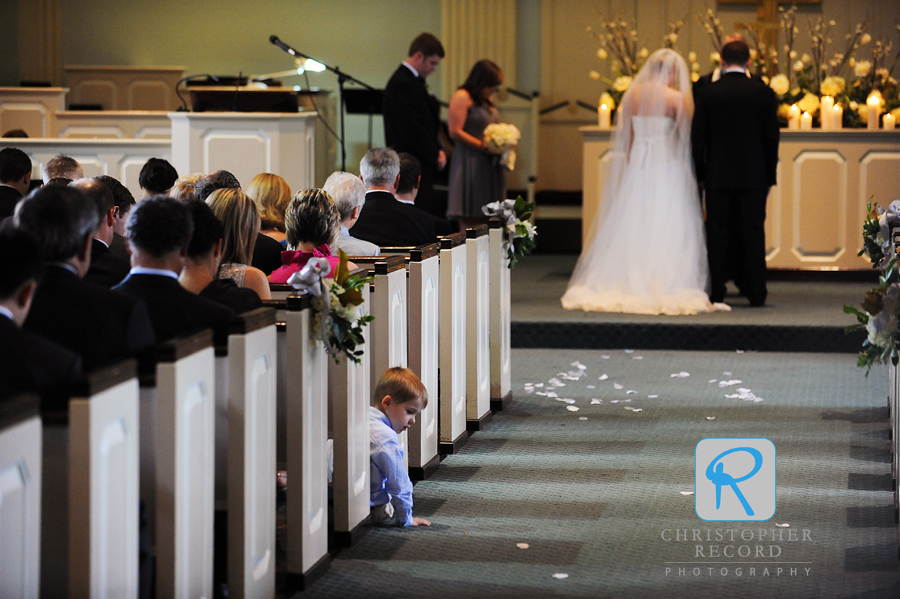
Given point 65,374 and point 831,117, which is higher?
point 831,117

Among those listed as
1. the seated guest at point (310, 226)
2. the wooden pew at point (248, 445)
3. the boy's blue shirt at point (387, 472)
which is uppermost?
the seated guest at point (310, 226)

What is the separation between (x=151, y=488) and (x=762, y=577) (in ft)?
5.32

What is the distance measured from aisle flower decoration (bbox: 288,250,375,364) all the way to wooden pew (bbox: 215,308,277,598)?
22 centimetres

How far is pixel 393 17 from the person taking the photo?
11898 mm

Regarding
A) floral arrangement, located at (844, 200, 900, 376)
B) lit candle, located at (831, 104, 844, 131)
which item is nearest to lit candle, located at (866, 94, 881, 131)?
lit candle, located at (831, 104, 844, 131)

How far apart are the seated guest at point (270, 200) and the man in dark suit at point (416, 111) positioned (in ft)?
8.64

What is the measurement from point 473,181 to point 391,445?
5.08m

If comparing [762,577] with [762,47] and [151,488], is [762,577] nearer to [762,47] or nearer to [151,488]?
[151,488]

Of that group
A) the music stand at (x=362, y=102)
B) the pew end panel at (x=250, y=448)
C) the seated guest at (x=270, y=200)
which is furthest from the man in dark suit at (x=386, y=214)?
the music stand at (x=362, y=102)

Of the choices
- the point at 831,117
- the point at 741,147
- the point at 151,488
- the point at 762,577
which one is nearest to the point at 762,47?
the point at 831,117

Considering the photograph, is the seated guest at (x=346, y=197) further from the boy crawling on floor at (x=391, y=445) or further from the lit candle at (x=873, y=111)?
the lit candle at (x=873, y=111)

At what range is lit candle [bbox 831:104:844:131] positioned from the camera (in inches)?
325

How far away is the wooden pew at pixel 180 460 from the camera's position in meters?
2.14

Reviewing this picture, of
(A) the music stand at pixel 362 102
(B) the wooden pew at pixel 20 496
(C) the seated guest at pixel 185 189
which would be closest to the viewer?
(B) the wooden pew at pixel 20 496
